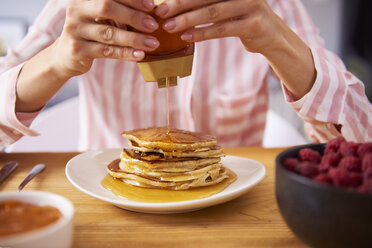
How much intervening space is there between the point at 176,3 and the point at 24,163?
0.83 m

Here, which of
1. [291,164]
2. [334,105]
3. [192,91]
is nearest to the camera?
[291,164]

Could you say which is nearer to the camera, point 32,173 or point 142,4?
point 142,4

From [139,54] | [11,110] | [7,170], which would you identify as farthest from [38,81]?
[139,54]

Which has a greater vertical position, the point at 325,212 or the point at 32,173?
the point at 325,212

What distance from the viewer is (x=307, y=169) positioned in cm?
64

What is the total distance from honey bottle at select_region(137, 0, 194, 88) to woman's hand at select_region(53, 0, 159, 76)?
0.09 ft

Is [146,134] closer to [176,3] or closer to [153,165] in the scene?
[153,165]

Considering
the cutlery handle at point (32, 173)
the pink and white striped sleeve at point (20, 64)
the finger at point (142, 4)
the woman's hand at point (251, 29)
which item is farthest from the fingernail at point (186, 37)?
the pink and white striped sleeve at point (20, 64)

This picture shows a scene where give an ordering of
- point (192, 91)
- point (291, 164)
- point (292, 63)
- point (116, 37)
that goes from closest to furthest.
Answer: point (291, 164) → point (116, 37) → point (292, 63) → point (192, 91)

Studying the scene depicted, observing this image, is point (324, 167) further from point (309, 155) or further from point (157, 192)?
point (157, 192)

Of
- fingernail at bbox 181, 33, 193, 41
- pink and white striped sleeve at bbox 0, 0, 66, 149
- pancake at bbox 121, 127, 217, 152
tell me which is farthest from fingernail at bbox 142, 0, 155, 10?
pink and white striped sleeve at bbox 0, 0, 66, 149

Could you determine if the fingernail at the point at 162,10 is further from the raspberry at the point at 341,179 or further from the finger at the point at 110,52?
the raspberry at the point at 341,179

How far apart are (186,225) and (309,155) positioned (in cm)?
32

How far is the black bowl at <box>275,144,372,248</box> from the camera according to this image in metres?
0.54
